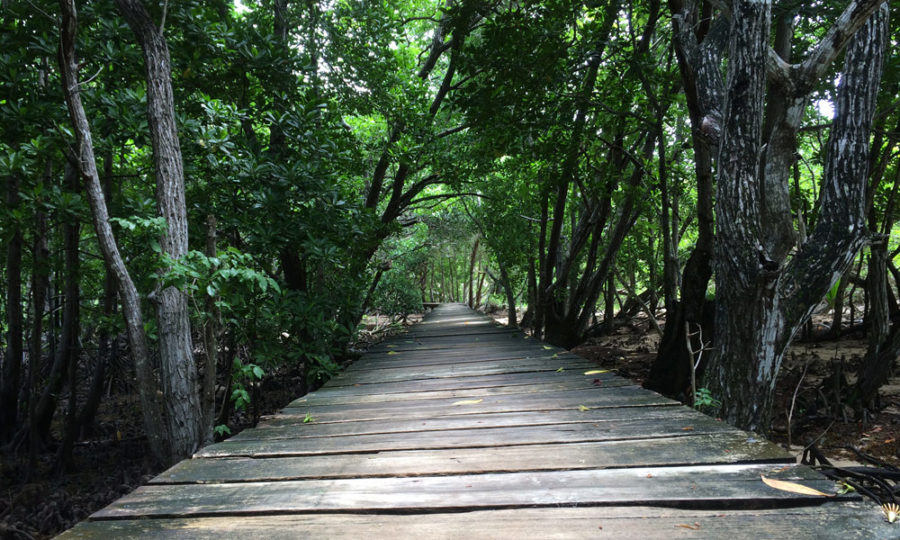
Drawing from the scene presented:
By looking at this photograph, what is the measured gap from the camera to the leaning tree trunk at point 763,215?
2.86 metres

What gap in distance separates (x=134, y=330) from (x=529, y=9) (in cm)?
455

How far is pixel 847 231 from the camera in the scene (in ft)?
9.47

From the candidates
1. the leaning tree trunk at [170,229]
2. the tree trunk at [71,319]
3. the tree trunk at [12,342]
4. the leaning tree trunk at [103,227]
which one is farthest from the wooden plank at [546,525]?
the tree trunk at [12,342]

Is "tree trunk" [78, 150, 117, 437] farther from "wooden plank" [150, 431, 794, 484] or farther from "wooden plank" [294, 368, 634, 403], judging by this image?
"wooden plank" [150, 431, 794, 484]

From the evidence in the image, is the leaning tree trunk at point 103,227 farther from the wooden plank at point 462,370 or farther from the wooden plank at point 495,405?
the wooden plank at point 462,370

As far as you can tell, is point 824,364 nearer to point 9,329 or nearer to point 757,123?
point 757,123

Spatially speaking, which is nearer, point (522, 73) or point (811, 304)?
point (811, 304)

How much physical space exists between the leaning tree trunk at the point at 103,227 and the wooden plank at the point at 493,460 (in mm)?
1400

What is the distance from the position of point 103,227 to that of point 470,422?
8.34ft

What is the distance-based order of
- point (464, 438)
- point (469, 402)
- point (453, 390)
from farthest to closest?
point (453, 390) < point (469, 402) < point (464, 438)

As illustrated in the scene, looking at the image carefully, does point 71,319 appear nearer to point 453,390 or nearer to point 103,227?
point 103,227

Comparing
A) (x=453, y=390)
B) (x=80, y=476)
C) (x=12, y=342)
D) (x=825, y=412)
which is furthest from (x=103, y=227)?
(x=825, y=412)

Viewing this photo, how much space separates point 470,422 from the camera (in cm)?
263

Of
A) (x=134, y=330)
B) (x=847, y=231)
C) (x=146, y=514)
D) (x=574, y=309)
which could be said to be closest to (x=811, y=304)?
(x=847, y=231)
